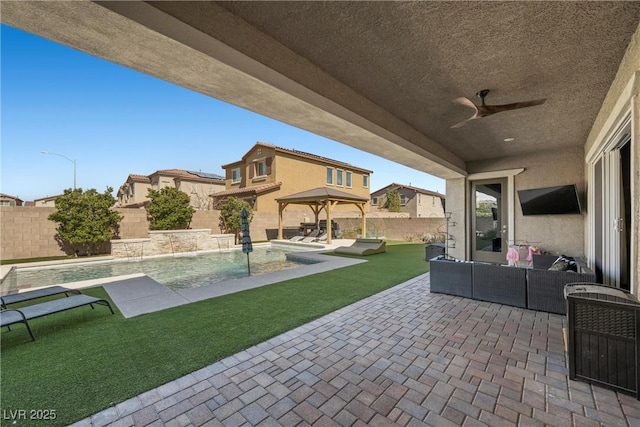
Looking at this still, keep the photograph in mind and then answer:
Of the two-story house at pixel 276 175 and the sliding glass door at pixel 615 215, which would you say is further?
the two-story house at pixel 276 175

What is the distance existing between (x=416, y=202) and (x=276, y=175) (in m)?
17.5

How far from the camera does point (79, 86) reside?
10.9m

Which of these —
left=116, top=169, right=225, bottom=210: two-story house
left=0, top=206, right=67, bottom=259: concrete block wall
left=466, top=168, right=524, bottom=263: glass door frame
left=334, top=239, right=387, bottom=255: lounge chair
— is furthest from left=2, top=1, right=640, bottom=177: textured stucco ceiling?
left=116, top=169, right=225, bottom=210: two-story house

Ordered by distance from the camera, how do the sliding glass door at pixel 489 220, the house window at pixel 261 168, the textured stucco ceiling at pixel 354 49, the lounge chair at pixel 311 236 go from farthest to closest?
the house window at pixel 261 168 → the lounge chair at pixel 311 236 → the sliding glass door at pixel 489 220 → the textured stucco ceiling at pixel 354 49

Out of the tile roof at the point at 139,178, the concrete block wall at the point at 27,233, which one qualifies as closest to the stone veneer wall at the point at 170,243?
the concrete block wall at the point at 27,233

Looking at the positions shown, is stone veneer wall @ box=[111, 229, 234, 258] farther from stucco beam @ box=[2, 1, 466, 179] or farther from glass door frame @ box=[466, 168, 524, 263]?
glass door frame @ box=[466, 168, 524, 263]

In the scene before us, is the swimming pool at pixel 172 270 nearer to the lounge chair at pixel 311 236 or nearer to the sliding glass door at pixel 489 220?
the lounge chair at pixel 311 236

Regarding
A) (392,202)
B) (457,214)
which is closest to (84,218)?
(457,214)

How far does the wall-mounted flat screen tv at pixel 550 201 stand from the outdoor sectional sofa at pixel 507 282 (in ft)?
6.24

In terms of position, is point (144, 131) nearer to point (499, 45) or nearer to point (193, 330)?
point (193, 330)

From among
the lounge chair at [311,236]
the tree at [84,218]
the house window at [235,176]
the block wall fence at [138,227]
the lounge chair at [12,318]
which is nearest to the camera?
the lounge chair at [12,318]

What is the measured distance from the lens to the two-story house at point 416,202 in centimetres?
2975

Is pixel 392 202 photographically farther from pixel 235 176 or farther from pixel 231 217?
pixel 231 217

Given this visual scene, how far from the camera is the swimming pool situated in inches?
309
